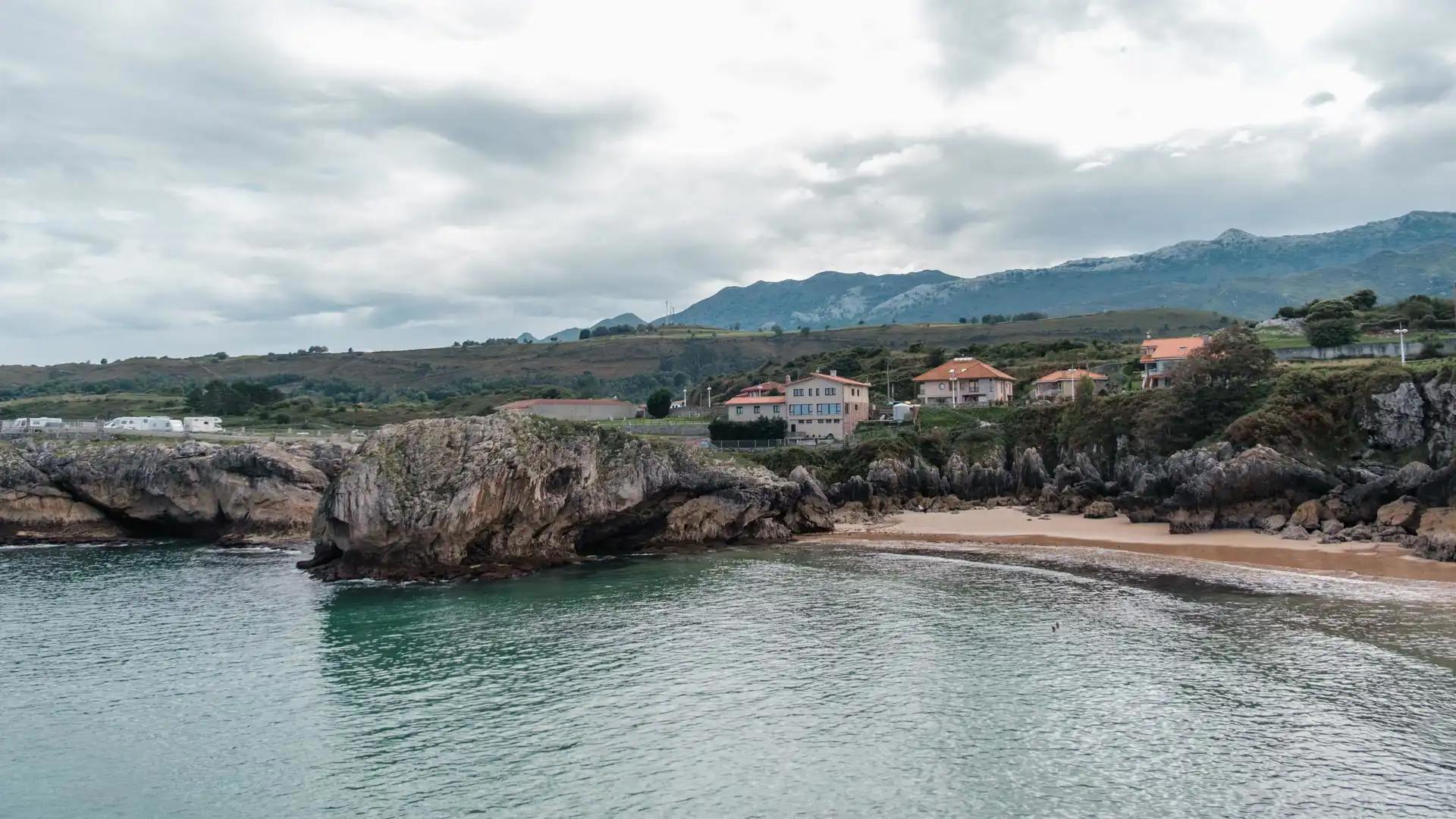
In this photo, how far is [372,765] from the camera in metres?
20.0

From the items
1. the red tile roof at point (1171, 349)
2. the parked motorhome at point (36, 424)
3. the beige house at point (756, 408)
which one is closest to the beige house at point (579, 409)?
the beige house at point (756, 408)

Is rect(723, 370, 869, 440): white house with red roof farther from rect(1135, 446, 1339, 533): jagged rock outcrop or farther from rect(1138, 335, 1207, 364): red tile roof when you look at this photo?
rect(1135, 446, 1339, 533): jagged rock outcrop

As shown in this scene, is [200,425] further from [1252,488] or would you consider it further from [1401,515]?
[1401,515]

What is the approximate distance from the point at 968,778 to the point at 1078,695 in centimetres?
611

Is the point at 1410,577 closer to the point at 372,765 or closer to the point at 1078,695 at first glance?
the point at 1078,695

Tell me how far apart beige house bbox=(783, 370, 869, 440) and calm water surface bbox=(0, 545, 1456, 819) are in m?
38.7

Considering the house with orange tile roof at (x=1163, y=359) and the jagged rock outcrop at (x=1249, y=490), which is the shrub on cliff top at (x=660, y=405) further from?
the jagged rock outcrop at (x=1249, y=490)

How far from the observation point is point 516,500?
150 ft

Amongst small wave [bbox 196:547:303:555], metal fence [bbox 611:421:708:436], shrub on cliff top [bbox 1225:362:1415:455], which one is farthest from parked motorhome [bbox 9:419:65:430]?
shrub on cliff top [bbox 1225:362:1415:455]

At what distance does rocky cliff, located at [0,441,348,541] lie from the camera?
5897 centimetres

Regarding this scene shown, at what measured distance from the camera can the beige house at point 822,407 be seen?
3004 inches

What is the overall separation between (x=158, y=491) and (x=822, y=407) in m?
50.3

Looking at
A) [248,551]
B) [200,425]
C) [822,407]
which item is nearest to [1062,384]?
[822,407]

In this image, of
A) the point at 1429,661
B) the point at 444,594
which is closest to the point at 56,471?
the point at 444,594
